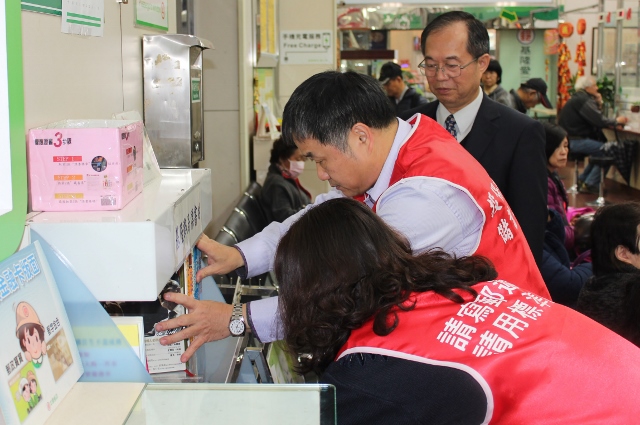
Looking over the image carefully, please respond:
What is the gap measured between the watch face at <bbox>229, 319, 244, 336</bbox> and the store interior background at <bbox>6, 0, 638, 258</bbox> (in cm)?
60

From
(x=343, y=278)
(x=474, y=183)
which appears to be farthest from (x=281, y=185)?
(x=343, y=278)

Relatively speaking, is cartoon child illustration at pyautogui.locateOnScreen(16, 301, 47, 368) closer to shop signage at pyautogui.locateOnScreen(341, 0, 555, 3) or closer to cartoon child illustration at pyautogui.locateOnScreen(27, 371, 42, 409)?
cartoon child illustration at pyautogui.locateOnScreen(27, 371, 42, 409)

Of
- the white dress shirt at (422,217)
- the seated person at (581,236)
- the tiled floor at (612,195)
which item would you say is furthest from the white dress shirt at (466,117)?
the tiled floor at (612,195)

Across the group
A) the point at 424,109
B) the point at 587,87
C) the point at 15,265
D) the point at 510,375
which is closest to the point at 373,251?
the point at 510,375

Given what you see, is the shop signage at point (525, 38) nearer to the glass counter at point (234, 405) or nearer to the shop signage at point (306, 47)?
the shop signage at point (306, 47)

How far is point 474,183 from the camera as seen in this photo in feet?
5.83

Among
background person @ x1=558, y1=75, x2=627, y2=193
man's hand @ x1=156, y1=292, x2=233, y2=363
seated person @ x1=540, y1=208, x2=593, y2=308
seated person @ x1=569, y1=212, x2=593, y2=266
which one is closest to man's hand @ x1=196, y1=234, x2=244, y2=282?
man's hand @ x1=156, y1=292, x2=233, y2=363

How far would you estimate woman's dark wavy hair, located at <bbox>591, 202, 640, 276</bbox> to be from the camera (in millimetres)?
3061

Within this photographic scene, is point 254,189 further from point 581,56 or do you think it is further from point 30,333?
point 581,56

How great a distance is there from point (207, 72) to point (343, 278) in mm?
3913

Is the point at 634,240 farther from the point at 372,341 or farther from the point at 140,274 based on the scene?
the point at 140,274

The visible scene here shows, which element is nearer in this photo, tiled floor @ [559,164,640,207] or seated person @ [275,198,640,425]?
seated person @ [275,198,640,425]

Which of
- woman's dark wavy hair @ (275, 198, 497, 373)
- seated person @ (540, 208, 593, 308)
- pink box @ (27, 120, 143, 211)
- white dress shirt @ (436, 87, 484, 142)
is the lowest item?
seated person @ (540, 208, 593, 308)

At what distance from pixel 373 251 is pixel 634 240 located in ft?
6.77
